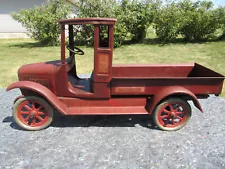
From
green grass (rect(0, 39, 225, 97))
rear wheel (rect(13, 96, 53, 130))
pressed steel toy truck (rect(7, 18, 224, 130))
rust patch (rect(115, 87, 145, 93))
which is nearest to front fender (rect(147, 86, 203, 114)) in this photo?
pressed steel toy truck (rect(7, 18, 224, 130))

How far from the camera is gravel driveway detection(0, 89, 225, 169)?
10.2ft

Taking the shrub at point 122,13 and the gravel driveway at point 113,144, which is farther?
the shrub at point 122,13

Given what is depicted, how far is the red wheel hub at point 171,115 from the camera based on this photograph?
12.7ft

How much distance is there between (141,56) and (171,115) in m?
7.35

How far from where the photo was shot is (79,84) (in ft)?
14.3

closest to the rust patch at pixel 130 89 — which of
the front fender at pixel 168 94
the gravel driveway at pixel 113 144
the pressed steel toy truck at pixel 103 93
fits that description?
the pressed steel toy truck at pixel 103 93

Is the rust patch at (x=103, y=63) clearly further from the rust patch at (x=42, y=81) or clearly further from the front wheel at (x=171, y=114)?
the front wheel at (x=171, y=114)

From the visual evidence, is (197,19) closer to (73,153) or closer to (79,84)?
(79,84)

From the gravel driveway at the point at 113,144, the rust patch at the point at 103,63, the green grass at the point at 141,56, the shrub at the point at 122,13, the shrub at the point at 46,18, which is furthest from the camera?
the shrub at the point at 46,18

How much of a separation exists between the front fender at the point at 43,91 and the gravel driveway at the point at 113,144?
0.47 meters

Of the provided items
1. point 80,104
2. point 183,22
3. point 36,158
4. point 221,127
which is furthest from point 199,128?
point 183,22

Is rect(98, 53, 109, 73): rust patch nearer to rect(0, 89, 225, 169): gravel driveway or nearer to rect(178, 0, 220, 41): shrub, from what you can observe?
rect(0, 89, 225, 169): gravel driveway

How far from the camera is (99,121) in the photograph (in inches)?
170

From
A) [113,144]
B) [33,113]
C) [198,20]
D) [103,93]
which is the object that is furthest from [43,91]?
[198,20]
